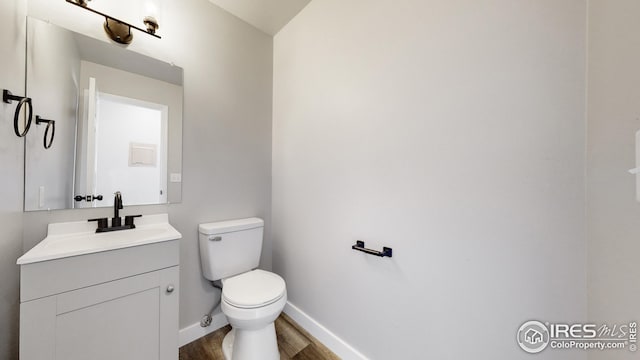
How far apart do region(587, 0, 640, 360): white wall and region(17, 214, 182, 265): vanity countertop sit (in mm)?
1623

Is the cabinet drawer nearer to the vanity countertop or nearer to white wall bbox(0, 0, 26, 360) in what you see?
the vanity countertop

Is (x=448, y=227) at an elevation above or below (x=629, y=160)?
below

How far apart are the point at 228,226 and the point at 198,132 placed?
71 cm

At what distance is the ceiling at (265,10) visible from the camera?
63.9 inches

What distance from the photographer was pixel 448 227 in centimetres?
97

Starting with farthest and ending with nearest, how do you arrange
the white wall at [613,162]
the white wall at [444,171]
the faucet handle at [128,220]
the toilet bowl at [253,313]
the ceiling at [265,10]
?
the ceiling at [265,10]
the faucet handle at [128,220]
the toilet bowl at [253,313]
the white wall at [444,171]
the white wall at [613,162]

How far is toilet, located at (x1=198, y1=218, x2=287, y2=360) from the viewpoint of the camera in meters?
1.21

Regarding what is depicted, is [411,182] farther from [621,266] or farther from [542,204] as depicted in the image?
[621,266]

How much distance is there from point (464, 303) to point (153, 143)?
1.93 meters

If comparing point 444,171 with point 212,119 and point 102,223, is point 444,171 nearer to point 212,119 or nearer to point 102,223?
point 212,119

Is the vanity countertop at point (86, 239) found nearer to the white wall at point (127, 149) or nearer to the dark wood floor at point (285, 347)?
the white wall at point (127, 149)

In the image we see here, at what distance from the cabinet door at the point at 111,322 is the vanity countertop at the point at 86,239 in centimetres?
17

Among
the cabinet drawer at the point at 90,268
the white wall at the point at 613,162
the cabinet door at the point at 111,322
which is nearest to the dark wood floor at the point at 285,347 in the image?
the cabinet door at the point at 111,322

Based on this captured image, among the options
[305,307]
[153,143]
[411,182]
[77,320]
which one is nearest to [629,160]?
[411,182]
